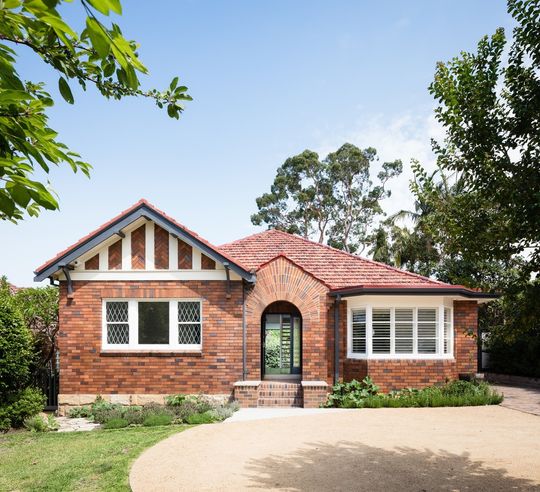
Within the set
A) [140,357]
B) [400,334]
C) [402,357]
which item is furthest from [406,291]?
[140,357]

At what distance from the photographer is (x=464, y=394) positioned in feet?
44.8

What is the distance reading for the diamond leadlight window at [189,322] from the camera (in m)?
14.4

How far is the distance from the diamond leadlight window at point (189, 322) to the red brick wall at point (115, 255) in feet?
6.97

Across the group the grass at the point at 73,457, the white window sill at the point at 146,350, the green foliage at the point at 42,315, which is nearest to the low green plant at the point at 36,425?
the grass at the point at 73,457

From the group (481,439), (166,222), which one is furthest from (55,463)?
(481,439)

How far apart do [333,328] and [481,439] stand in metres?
5.98

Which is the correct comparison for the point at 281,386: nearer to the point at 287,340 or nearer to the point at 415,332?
the point at 287,340

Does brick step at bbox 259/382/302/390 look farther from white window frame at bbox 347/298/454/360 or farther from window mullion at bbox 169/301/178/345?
window mullion at bbox 169/301/178/345

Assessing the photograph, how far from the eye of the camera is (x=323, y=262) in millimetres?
16672

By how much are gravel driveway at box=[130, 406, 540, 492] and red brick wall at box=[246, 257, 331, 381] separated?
251cm

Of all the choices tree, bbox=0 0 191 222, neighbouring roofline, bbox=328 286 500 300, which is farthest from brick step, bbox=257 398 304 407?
tree, bbox=0 0 191 222

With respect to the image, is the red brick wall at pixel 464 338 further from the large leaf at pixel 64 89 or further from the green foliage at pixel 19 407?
the large leaf at pixel 64 89

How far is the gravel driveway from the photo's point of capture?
706 cm

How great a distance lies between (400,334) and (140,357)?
305 inches
